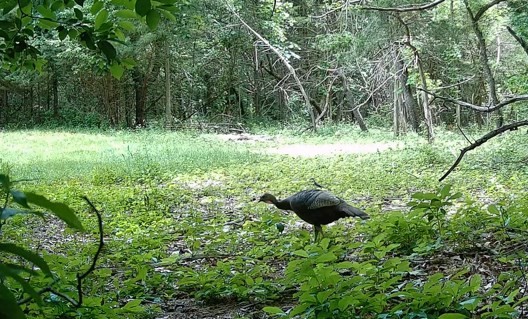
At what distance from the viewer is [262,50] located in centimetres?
2519

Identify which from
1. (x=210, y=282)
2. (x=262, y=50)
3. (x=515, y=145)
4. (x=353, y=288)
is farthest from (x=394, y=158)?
(x=262, y=50)

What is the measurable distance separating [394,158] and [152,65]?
49.2 feet

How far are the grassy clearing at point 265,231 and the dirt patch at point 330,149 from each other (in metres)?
0.95

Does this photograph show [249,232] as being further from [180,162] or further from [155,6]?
[180,162]

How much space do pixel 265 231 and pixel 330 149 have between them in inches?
424

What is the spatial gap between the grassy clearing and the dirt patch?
3.10 feet

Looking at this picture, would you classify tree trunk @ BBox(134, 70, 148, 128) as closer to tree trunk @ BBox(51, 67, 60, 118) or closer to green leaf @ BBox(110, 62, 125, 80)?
tree trunk @ BBox(51, 67, 60, 118)

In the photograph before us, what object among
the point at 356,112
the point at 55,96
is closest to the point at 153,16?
the point at 356,112

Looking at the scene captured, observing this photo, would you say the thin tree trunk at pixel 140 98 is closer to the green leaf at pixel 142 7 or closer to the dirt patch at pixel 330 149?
the dirt patch at pixel 330 149

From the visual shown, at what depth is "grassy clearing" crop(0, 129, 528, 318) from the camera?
3.11 metres

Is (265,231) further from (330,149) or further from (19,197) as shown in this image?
(330,149)

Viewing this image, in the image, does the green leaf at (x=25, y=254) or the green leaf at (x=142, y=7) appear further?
the green leaf at (x=142, y=7)

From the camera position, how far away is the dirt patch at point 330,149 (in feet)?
49.0

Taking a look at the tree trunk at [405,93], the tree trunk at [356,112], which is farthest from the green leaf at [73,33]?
the tree trunk at [356,112]
